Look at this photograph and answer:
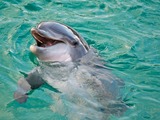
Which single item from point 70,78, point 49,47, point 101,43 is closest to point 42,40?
point 49,47

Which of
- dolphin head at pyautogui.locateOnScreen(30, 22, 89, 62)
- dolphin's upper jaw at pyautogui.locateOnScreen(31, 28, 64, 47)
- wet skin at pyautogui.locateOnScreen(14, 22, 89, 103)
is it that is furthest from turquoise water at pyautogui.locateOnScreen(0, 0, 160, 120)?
dolphin's upper jaw at pyautogui.locateOnScreen(31, 28, 64, 47)

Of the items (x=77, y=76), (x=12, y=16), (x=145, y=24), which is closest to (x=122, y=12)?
(x=145, y=24)

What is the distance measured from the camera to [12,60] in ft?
23.6

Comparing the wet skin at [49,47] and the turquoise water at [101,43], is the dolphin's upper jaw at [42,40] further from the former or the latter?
the turquoise water at [101,43]

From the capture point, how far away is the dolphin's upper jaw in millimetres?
5908

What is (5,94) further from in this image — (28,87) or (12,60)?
(12,60)

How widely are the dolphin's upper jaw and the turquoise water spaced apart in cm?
82

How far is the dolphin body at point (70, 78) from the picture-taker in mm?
5875

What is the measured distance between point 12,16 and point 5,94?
4271 millimetres

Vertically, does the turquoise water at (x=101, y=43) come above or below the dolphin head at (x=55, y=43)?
below

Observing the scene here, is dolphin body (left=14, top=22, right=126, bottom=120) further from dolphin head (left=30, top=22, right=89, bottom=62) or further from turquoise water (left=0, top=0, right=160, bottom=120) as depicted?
turquoise water (left=0, top=0, right=160, bottom=120)

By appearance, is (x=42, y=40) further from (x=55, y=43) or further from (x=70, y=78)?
(x=70, y=78)

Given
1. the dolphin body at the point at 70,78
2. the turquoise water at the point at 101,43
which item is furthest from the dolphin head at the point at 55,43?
the turquoise water at the point at 101,43

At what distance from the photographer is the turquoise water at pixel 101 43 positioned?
235 inches
